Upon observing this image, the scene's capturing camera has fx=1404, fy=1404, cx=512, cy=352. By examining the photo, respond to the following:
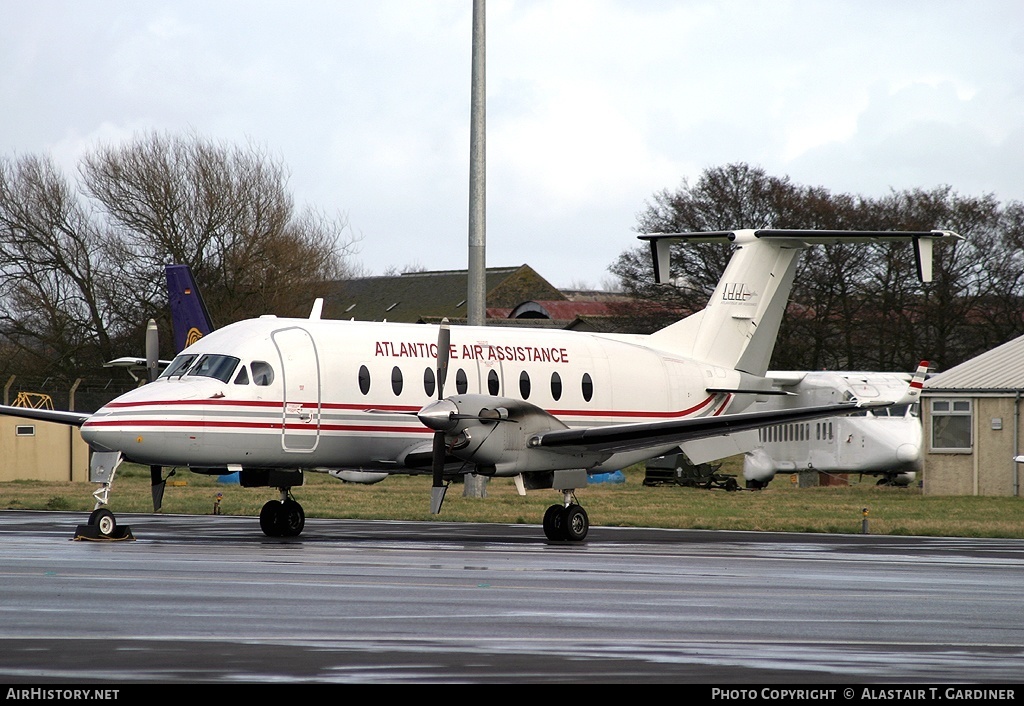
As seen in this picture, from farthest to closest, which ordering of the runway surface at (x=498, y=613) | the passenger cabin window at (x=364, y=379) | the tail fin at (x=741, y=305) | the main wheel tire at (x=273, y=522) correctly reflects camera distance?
the tail fin at (x=741, y=305), the passenger cabin window at (x=364, y=379), the main wheel tire at (x=273, y=522), the runway surface at (x=498, y=613)

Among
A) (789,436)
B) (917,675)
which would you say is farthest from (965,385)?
(917,675)

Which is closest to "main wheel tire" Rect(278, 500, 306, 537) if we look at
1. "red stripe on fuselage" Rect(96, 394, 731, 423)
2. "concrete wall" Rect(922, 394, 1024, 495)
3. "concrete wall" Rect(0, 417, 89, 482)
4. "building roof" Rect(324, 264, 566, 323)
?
"red stripe on fuselage" Rect(96, 394, 731, 423)

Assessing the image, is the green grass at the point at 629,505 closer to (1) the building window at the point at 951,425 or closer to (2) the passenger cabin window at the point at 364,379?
(1) the building window at the point at 951,425

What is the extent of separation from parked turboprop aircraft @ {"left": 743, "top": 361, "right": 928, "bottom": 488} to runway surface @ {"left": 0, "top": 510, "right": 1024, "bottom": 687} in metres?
21.8

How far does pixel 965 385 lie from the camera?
38.6 meters

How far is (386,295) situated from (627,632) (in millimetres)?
93978

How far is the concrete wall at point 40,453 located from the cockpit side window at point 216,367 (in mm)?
22221

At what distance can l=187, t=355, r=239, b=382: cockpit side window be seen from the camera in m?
21.1

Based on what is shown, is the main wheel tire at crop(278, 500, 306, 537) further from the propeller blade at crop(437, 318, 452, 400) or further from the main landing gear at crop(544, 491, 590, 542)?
the main landing gear at crop(544, 491, 590, 542)

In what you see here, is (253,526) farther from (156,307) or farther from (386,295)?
(386,295)

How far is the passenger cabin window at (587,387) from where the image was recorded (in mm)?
24766

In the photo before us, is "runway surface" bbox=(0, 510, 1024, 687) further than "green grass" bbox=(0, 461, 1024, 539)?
No

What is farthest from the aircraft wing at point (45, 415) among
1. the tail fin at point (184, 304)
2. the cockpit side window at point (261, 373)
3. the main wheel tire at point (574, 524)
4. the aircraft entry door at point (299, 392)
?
the tail fin at point (184, 304)

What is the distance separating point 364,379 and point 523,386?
307cm
